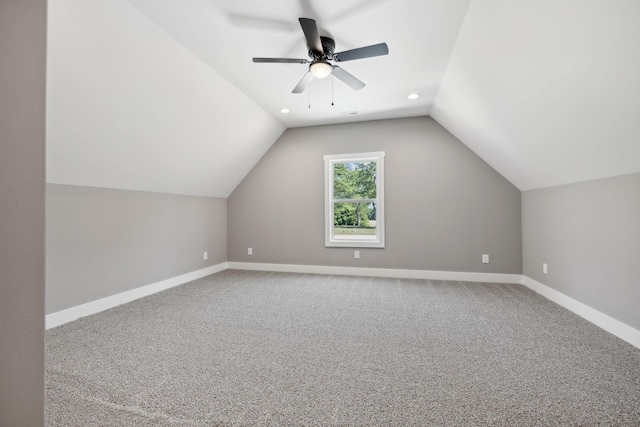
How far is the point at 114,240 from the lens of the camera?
332cm

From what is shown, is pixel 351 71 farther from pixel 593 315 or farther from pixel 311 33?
pixel 593 315

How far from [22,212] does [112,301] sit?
10.7 feet

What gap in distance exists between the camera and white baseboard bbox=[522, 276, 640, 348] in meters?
2.29

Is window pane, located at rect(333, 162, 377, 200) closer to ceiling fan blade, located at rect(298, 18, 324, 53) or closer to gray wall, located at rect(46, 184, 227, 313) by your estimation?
gray wall, located at rect(46, 184, 227, 313)

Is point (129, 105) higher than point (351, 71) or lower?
lower

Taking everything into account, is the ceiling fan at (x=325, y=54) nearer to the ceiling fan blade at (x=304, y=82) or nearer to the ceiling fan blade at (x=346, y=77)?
the ceiling fan blade at (x=346, y=77)

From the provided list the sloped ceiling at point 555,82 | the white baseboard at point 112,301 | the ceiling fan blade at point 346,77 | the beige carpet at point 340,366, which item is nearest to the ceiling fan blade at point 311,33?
the ceiling fan blade at point 346,77

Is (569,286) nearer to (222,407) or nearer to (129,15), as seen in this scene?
(222,407)

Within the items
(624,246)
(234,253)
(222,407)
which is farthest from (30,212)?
(234,253)

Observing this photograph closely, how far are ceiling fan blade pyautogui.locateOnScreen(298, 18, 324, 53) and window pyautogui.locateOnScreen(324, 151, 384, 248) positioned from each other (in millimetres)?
2630

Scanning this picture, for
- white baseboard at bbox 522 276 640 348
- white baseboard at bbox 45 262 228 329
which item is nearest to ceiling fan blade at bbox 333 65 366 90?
white baseboard at bbox 522 276 640 348

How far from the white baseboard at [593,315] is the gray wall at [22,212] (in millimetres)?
3567

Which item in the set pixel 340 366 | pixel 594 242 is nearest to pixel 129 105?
pixel 340 366

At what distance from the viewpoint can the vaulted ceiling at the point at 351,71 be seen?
1.83 meters
